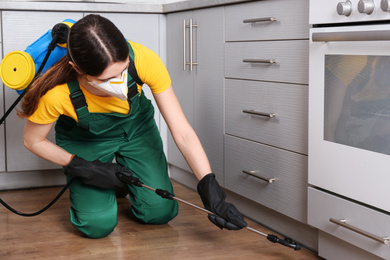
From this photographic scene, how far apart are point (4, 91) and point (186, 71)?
87 centimetres

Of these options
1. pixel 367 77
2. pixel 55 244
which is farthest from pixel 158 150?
pixel 367 77

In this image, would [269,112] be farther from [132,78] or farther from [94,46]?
[94,46]

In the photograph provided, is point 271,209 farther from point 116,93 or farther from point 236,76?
point 116,93

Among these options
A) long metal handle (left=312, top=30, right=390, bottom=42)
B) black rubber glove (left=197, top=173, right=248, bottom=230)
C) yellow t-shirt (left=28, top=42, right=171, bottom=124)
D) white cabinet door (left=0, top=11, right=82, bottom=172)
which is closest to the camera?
long metal handle (left=312, top=30, right=390, bottom=42)

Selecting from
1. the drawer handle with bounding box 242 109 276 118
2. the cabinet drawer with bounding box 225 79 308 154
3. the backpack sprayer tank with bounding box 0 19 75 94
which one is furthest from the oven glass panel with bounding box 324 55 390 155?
the backpack sprayer tank with bounding box 0 19 75 94

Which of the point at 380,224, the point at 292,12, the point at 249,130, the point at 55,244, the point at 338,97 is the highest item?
the point at 292,12

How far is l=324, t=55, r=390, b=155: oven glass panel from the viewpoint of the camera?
1.40m

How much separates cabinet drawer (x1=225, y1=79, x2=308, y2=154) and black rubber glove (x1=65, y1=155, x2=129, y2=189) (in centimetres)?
49

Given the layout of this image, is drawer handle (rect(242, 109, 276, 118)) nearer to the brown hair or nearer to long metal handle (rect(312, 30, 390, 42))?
long metal handle (rect(312, 30, 390, 42))

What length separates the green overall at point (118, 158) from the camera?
1.98 m

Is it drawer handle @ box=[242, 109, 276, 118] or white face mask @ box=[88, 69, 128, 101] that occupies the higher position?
white face mask @ box=[88, 69, 128, 101]

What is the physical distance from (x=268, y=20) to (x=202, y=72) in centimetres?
64

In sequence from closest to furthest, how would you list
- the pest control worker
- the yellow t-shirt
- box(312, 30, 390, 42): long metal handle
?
box(312, 30, 390, 42): long metal handle
the pest control worker
the yellow t-shirt

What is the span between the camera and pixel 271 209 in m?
2.02
